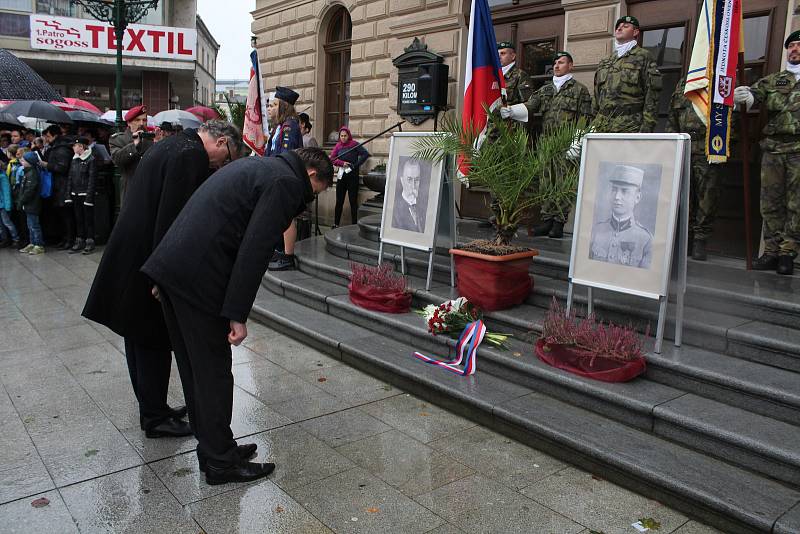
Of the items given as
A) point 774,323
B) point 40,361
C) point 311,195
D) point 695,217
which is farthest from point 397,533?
point 695,217

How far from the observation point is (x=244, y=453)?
389 cm

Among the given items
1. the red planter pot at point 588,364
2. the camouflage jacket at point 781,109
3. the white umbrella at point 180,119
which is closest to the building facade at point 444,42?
the camouflage jacket at point 781,109

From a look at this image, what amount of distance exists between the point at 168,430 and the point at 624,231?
3382 mm

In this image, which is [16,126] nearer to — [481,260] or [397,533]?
[481,260]

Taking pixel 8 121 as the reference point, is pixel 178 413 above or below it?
below

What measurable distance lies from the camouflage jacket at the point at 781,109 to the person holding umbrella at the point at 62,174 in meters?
9.83

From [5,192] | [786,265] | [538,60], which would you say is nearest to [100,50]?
[5,192]

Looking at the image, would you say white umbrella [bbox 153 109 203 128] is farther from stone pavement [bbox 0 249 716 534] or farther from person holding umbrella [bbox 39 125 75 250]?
stone pavement [bbox 0 249 716 534]

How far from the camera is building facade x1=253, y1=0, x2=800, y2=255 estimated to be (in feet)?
23.7

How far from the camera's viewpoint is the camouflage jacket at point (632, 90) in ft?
23.0

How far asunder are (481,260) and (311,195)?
2387 millimetres

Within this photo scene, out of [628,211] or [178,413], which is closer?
[178,413]

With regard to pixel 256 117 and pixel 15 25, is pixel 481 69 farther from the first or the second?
pixel 15 25

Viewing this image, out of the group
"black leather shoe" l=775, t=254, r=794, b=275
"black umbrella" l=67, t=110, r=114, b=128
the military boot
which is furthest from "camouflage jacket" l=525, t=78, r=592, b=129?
"black umbrella" l=67, t=110, r=114, b=128
